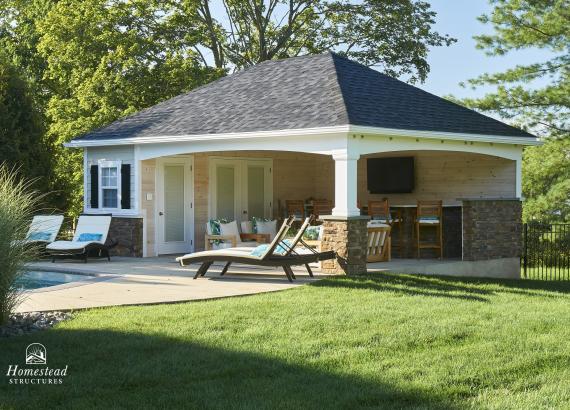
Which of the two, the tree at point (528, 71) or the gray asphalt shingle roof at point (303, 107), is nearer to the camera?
the gray asphalt shingle roof at point (303, 107)

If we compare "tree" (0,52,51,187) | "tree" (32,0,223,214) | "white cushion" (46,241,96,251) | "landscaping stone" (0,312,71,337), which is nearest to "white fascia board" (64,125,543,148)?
"white cushion" (46,241,96,251)

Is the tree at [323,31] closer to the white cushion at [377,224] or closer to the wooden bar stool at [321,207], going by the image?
the wooden bar stool at [321,207]

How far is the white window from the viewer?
1817 cm

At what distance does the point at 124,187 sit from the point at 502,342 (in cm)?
1165

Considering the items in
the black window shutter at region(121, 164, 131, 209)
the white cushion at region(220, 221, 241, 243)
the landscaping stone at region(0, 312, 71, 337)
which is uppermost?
the black window shutter at region(121, 164, 131, 209)

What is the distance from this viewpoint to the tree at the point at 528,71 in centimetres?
2470

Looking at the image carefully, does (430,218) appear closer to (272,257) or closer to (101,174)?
(272,257)

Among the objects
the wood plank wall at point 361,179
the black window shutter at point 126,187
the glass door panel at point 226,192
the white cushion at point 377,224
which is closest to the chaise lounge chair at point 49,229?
the black window shutter at point 126,187

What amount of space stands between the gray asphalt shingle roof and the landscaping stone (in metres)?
6.31

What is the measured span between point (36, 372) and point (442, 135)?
34.6 feet

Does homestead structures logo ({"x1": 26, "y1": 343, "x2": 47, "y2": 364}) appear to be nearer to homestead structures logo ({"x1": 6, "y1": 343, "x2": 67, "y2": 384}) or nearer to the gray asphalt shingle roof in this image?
homestead structures logo ({"x1": 6, "y1": 343, "x2": 67, "y2": 384})

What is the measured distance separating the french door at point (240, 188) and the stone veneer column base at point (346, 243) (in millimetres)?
5869

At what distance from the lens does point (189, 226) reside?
61.6ft

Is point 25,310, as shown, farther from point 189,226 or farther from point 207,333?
point 189,226
